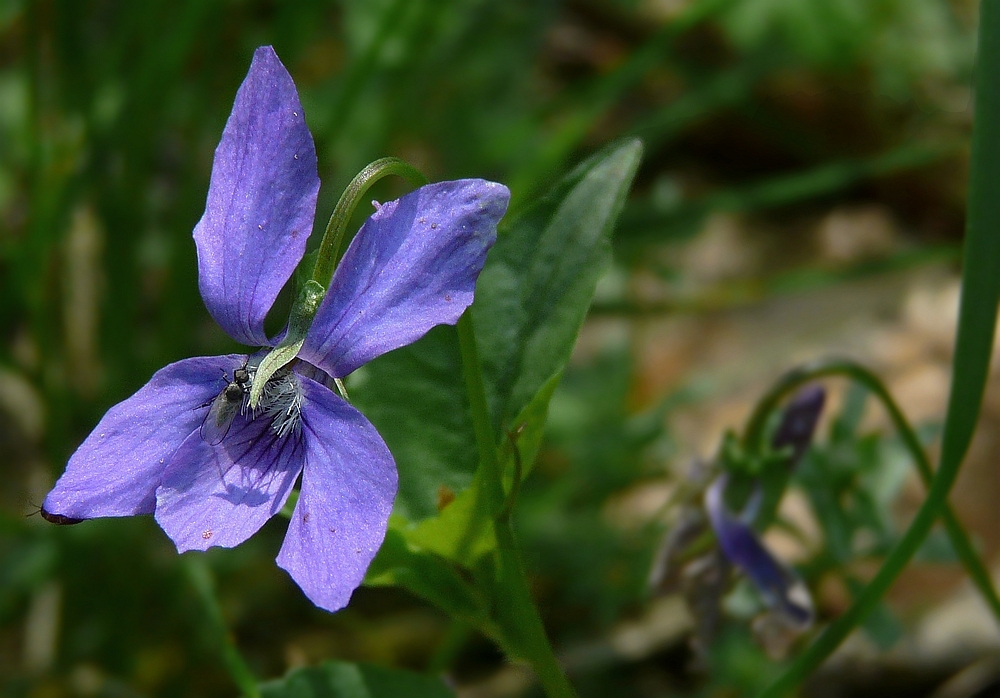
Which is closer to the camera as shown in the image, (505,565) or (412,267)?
(412,267)

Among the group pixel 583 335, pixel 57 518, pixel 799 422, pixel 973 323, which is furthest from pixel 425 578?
pixel 583 335

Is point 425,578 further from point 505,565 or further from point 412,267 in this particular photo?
point 412,267

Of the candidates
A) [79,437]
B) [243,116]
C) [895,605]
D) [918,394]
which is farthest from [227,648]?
[918,394]

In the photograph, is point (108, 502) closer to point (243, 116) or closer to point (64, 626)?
point (243, 116)

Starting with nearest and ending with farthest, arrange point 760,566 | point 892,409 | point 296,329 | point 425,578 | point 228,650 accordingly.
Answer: point 296,329
point 425,578
point 228,650
point 892,409
point 760,566

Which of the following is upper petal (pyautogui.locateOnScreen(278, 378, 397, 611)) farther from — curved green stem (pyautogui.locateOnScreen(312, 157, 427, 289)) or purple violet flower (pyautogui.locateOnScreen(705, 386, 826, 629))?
purple violet flower (pyautogui.locateOnScreen(705, 386, 826, 629))

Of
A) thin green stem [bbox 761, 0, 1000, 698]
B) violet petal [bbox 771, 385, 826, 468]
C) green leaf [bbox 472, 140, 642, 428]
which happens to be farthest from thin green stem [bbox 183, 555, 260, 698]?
violet petal [bbox 771, 385, 826, 468]
